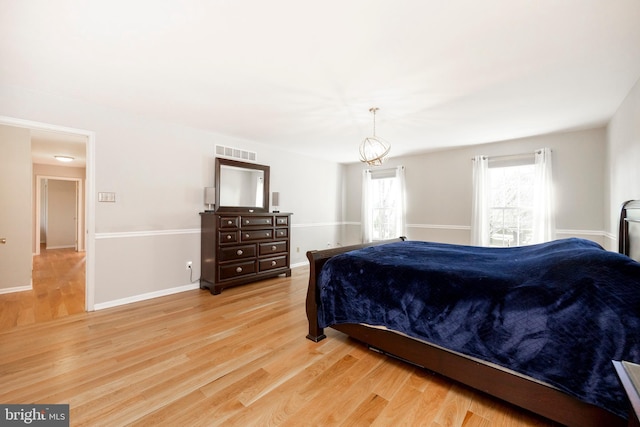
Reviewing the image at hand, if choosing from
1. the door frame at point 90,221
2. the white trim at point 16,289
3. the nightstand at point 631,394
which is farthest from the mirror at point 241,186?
the nightstand at point 631,394

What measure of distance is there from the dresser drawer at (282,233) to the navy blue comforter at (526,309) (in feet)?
8.26

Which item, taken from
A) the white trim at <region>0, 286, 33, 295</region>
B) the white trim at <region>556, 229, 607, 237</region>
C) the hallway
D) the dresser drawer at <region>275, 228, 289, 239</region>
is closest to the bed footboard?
the dresser drawer at <region>275, 228, 289, 239</region>

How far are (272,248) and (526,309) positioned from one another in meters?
3.58

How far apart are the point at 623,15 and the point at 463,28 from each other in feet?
3.04

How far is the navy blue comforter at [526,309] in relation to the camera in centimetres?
128

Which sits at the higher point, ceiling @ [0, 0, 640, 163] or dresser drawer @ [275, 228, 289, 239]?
ceiling @ [0, 0, 640, 163]

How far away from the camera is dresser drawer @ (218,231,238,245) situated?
12.6 ft

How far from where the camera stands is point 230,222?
3.96 metres

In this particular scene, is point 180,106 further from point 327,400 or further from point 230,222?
point 327,400

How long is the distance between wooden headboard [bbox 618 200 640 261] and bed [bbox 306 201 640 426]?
10 centimetres

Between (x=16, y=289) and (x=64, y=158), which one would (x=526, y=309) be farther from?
(x=64, y=158)

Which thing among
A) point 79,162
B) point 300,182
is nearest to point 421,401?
point 300,182

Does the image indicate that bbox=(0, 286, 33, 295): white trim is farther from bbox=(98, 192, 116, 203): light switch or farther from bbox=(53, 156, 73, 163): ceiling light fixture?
bbox=(53, 156, 73, 163): ceiling light fixture

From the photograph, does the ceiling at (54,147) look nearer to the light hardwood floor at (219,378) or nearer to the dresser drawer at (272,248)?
the dresser drawer at (272,248)
